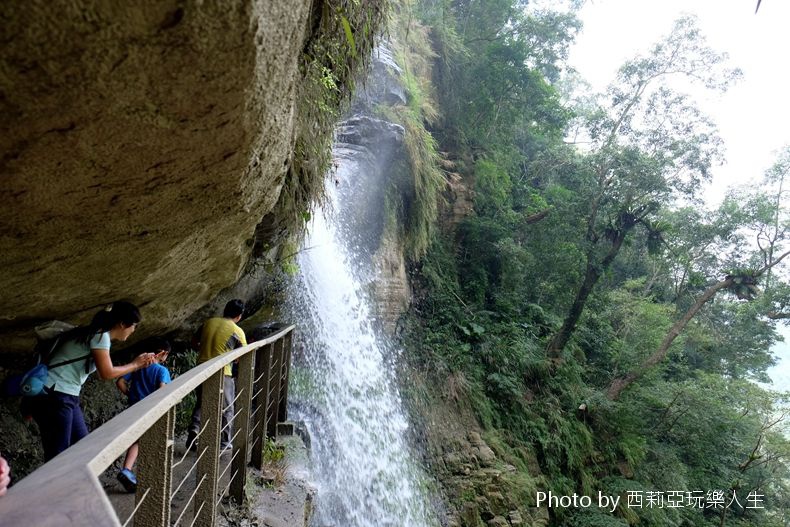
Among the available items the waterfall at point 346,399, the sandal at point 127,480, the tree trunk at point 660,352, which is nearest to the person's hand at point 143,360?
the sandal at point 127,480

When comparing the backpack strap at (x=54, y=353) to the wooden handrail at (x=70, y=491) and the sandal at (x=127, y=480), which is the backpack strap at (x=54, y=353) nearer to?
the sandal at (x=127, y=480)

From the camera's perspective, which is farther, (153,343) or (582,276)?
(582,276)

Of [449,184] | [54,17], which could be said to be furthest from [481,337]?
[54,17]

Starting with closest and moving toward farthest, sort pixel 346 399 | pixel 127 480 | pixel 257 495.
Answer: pixel 127 480
pixel 257 495
pixel 346 399

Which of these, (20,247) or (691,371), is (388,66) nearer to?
(20,247)

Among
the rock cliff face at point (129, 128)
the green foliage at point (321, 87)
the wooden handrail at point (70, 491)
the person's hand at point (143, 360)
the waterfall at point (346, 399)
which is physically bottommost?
the waterfall at point (346, 399)

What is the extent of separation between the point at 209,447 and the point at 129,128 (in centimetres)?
145

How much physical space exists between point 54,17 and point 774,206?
59.5 ft

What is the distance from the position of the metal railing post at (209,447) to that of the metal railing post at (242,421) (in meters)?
0.70

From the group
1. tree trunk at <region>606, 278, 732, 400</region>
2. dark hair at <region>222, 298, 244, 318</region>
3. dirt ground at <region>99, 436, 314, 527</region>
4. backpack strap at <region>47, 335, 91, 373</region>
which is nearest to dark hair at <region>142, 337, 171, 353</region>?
dirt ground at <region>99, 436, 314, 527</region>

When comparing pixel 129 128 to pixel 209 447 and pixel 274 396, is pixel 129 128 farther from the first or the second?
pixel 274 396

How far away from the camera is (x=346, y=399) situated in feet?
25.2

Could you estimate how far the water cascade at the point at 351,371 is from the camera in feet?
21.5

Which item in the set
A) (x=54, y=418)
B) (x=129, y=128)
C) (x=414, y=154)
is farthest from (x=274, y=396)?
(x=414, y=154)
